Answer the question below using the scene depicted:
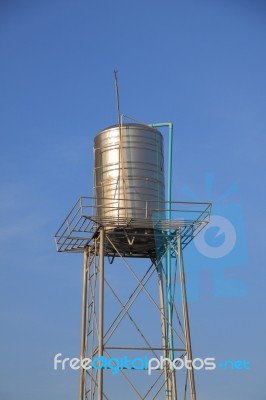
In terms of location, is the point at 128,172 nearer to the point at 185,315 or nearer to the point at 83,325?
the point at 185,315

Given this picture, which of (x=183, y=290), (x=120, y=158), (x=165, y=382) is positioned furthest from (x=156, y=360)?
(x=120, y=158)

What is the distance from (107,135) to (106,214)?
11.1 feet

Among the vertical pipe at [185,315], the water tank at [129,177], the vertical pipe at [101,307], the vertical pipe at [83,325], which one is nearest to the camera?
the vertical pipe at [101,307]

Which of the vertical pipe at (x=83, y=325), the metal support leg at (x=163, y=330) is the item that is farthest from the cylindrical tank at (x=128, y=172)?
the metal support leg at (x=163, y=330)

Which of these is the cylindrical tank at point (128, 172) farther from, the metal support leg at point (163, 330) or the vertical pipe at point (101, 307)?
the metal support leg at point (163, 330)

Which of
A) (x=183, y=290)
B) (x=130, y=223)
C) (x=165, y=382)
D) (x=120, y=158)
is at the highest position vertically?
(x=120, y=158)

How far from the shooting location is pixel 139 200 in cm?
3153

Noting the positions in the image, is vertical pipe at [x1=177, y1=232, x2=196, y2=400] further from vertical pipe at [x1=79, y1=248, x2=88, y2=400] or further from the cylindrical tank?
vertical pipe at [x1=79, y1=248, x2=88, y2=400]

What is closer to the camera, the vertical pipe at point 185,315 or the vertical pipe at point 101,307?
the vertical pipe at point 101,307

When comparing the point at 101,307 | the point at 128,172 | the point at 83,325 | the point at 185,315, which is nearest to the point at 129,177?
the point at 128,172

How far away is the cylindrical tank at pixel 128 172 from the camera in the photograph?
31391mm

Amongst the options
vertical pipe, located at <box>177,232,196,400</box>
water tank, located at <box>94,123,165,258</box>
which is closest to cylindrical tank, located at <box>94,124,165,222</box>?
water tank, located at <box>94,123,165,258</box>

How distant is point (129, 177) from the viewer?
31703 millimetres

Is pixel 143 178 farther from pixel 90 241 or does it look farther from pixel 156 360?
pixel 156 360
